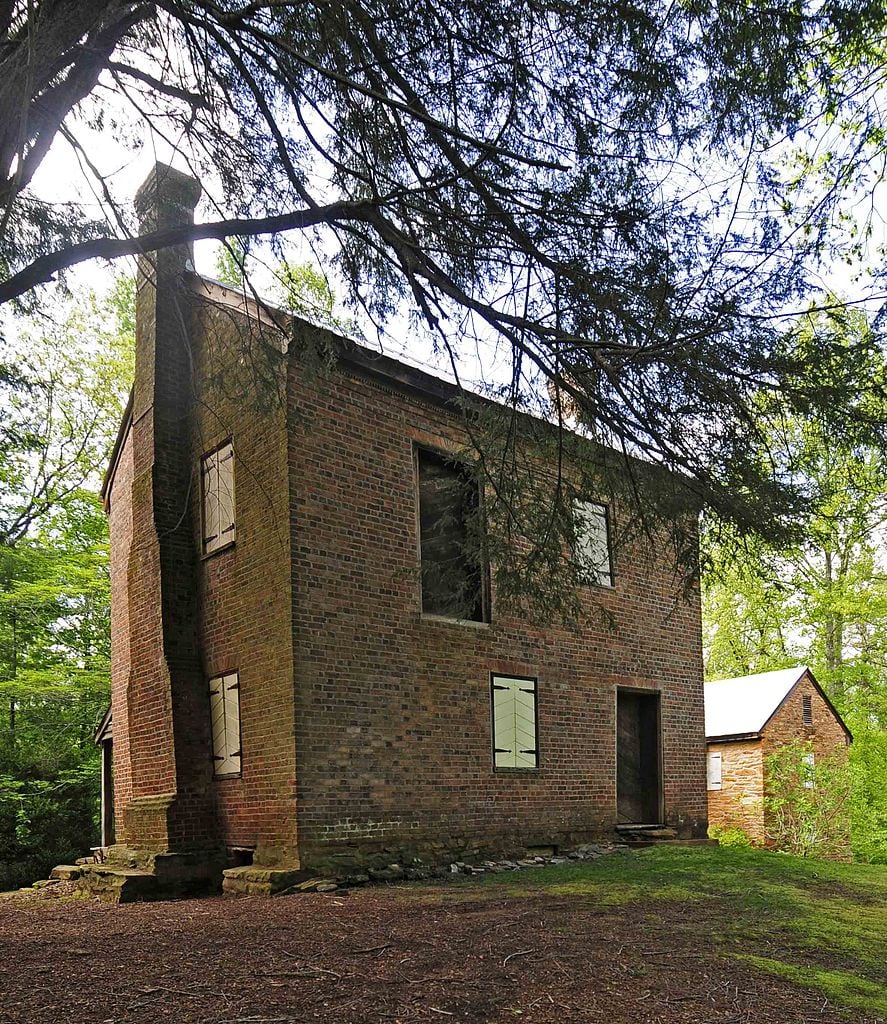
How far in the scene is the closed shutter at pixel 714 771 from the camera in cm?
2505

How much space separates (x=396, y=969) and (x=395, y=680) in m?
5.53

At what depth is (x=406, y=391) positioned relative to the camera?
39.7 ft

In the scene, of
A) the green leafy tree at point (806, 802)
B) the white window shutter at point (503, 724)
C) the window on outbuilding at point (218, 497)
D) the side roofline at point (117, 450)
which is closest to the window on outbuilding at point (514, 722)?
the white window shutter at point (503, 724)

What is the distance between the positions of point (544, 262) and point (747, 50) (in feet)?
5.49

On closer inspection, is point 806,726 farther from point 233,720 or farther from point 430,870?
point 233,720

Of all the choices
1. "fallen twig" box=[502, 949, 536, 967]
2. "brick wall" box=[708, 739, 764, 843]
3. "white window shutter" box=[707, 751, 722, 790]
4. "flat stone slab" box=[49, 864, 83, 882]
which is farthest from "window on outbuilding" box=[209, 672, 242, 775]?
"white window shutter" box=[707, 751, 722, 790]

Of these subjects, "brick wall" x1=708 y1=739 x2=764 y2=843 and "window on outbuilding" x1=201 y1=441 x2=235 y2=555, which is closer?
"window on outbuilding" x1=201 y1=441 x2=235 y2=555

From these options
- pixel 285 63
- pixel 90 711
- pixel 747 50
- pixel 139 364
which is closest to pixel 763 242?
pixel 747 50

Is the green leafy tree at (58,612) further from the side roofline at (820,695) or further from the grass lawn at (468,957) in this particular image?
the side roofline at (820,695)

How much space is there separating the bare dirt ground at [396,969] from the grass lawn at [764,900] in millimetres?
225

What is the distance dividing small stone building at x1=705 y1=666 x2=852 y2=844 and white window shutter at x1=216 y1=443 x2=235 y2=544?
17.3m

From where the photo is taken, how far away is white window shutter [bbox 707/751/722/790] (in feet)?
82.2

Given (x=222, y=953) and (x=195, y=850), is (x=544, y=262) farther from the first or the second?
(x=195, y=850)

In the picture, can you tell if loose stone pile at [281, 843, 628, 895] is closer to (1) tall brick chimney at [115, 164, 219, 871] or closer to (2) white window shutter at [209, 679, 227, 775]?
(1) tall brick chimney at [115, 164, 219, 871]
